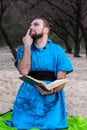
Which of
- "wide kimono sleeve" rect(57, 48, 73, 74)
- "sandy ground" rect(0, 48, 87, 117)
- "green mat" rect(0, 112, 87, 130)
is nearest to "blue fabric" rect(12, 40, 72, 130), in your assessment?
"wide kimono sleeve" rect(57, 48, 73, 74)

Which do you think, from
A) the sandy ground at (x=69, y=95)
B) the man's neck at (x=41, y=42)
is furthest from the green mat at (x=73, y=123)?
the sandy ground at (x=69, y=95)

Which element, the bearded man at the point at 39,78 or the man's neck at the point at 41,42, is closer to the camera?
the bearded man at the point at 39,78

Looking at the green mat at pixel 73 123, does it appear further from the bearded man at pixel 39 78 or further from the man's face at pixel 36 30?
the man's face at pixel 36 30

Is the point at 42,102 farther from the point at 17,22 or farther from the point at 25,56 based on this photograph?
the point at 17,22

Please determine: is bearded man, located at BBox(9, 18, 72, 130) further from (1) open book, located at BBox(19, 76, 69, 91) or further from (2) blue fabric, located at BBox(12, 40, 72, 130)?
(1) open book, located at BBox(19, 76, 69, 91)

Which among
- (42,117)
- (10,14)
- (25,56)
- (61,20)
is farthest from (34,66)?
(10,14)

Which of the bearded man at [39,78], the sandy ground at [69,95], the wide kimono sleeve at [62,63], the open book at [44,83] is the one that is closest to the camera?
the open book at [44,83]

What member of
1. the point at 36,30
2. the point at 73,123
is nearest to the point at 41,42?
the point at 36,30

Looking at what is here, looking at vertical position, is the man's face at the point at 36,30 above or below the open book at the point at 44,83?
above

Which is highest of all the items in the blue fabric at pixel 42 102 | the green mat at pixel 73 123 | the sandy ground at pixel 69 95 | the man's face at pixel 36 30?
the man's face at pixel 36 30

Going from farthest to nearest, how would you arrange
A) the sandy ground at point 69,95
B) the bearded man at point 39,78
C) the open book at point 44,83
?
the sandy ground at point 69,95, the bearded man at point 39,78, the open book at point 44,83

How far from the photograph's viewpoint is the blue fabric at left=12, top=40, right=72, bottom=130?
208 inches

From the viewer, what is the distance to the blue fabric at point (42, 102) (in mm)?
5285

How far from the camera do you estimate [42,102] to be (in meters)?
5.34
